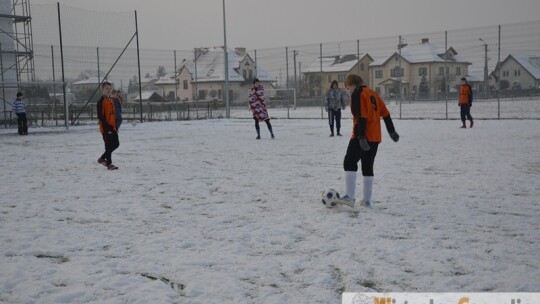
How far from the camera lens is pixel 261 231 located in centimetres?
539

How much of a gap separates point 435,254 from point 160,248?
8.13ft

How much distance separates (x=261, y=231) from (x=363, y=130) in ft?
5.96

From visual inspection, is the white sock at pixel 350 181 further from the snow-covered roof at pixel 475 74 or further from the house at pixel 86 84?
the house at pixel 86 84

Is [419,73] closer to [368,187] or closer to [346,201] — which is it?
[368,187]

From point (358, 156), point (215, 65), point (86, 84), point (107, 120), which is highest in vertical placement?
point (215, 65)

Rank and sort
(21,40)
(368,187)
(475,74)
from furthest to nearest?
(475,74) → (21,40) → (368,187)

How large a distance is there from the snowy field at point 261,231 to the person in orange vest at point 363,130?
340 mm

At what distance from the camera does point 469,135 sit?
1528 centimetres

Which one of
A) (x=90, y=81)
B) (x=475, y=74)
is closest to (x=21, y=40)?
(x=90, y=81)

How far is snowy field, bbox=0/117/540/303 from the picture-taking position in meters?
3.90

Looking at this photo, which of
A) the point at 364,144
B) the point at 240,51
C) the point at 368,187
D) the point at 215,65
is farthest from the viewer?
the point at 240,51

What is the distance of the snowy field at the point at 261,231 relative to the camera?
3898 mm

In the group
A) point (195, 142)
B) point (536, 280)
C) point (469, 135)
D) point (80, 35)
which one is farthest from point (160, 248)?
point (80, 35)

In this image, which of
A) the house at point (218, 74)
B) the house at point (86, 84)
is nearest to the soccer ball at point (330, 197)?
the house at point (86, 84)
